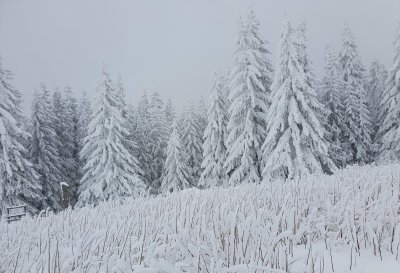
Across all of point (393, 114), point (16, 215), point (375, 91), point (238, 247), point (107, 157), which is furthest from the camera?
point (375, 91)

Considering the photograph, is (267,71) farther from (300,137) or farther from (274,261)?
(274,261)

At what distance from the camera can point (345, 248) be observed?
8.39ft

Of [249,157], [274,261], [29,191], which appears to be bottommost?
[274,261]

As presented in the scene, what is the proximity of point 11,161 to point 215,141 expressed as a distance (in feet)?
51.0

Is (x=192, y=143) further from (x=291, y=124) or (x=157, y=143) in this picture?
(x=291, y=124)

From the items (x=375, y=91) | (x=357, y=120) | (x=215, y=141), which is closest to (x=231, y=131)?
(x=215, y=141)

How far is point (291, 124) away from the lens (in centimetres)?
2230

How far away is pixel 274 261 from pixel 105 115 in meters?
28.2

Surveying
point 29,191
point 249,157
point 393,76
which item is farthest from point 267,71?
point 29,191

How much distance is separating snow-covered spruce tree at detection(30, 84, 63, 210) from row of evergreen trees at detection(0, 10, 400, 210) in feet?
0.29

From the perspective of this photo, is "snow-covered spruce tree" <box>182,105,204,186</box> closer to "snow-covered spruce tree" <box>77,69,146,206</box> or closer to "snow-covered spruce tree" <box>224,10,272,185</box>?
"snow-covered spruce tree" <box>77,69,146,206</box>

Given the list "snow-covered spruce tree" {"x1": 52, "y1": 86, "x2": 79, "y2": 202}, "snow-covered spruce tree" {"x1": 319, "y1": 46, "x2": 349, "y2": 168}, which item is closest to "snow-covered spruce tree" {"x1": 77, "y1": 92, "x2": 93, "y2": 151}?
"snow-covered spruce tree" {"x1": 52, "y1": 86, "x2": 79, "y2": 202}

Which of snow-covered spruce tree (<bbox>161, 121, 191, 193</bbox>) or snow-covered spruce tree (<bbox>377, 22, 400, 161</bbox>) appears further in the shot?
snow-covered spruce tree (<bbox>161, 121, 191, 193</bbox>)

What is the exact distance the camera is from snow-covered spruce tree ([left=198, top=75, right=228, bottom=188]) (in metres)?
31.2
